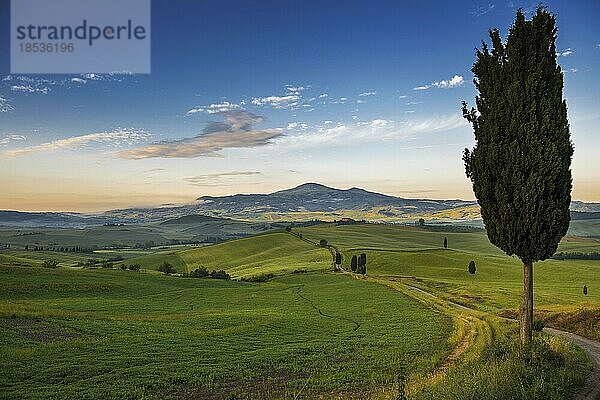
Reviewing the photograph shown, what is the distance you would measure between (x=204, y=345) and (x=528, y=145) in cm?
2409

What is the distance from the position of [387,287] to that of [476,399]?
2525 inches

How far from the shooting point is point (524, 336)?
70.6ft

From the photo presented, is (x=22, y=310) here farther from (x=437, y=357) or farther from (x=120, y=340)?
(x=437, y=357)

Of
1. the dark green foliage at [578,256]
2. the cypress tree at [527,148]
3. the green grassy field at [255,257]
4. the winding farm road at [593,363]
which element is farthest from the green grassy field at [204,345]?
the dark green foliage at [578,256]

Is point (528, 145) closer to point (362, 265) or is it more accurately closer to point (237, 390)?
point (237, 390)

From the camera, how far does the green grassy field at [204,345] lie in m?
22.7

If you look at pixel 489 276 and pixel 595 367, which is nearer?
pixel 595 367

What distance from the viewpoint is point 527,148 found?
67.4ft

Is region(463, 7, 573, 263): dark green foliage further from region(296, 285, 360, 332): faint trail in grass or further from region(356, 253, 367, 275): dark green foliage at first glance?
region(356, 253, 367, 275): dark green foliage

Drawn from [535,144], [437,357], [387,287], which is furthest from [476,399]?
[387,287]

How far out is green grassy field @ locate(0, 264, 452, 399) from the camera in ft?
74.4

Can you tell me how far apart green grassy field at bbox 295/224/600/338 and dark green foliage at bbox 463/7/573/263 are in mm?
15714

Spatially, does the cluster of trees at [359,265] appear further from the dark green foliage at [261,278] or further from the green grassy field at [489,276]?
the dark green foliage at [261,278]

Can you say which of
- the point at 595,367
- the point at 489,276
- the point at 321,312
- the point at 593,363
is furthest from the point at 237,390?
the point at 489,276
